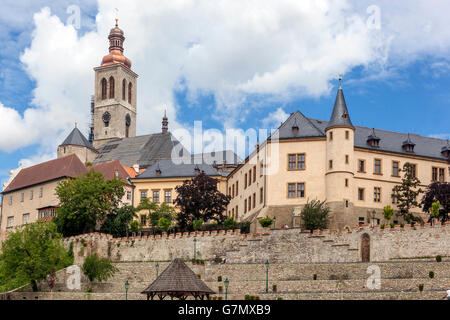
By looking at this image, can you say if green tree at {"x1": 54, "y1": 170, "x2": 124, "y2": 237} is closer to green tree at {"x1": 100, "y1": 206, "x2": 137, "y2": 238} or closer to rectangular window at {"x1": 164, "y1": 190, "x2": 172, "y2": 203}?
green tree at {"x1": 100, "y1": 206, "x2": 137, "y2": 238}

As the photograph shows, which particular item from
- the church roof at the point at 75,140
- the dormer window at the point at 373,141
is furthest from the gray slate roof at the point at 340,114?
the church roof at the point at 75,140

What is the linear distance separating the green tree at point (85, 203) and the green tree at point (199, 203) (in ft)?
27.9

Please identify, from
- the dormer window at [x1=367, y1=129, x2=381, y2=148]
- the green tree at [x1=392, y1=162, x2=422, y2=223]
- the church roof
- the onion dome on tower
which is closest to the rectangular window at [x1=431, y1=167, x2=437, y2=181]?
the green tree at [x1=392, y1=162, x2=422, y2=223]

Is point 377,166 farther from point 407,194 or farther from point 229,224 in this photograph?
point 229,224

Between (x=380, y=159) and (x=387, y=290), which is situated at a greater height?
(x=380, y=159)

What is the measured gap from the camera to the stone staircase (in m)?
42.5

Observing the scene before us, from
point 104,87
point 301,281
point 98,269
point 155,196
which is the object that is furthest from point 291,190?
point 104,87

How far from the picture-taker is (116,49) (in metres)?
136

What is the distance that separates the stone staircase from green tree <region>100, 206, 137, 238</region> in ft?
32.7

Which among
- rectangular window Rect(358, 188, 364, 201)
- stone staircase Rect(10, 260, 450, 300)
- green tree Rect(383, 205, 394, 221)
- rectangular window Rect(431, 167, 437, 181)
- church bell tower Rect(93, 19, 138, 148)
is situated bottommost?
stone staircase Rect(10, 260, 450, 300)

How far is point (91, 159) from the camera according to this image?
112938 millimetres

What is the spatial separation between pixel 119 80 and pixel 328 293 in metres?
96.8
